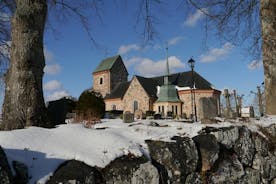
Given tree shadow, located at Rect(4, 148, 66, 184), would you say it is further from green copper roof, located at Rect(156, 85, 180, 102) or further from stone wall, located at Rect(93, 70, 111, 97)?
stone wall, located at Rect(93, 70, 111, 97)

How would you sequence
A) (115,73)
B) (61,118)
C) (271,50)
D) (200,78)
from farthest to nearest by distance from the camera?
(115,73), (200,78), (271,50), (61,118)

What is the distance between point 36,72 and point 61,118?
1.83 m

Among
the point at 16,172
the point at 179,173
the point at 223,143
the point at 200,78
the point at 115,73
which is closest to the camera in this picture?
the point at 16,172

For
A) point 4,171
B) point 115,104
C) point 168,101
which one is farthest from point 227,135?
point 115,104

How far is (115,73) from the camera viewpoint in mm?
56375

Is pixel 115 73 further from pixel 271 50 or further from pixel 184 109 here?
pixel 271 50

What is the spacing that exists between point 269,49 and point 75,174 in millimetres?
6933

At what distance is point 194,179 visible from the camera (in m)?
3.84

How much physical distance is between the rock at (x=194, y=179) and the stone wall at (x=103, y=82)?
49.6 m

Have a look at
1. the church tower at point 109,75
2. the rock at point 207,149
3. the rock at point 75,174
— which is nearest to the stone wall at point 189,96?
the church tower at point 109,75

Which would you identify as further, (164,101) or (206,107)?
(164,101)

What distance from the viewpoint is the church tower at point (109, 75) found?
5449cm

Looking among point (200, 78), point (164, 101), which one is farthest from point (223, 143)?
point (200, 78)

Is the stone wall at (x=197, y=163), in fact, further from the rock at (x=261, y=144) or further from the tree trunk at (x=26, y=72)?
the tree trunk at (x=26, y=72)
